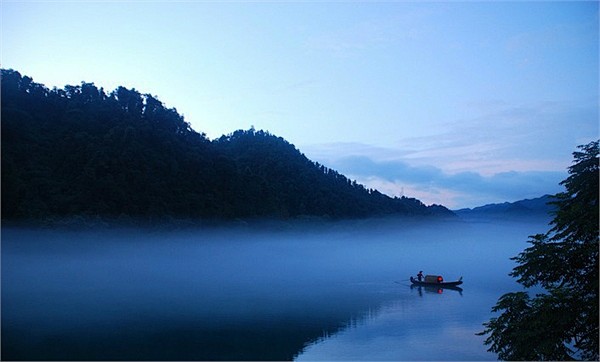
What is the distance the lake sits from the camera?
13570mm

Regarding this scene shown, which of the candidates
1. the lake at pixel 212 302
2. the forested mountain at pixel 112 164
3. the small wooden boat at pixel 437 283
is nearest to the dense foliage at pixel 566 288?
the lake at pixel 212 302

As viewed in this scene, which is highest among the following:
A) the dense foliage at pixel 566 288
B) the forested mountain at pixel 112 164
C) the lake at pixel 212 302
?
the forested mountain at pixel 112 164

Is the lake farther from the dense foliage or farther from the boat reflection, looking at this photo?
the dense foliage

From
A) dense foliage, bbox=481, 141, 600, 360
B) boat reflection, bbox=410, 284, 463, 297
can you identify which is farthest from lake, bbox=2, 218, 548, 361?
dense foliage, bbox=481, 141, 600, 360

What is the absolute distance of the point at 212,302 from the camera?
21344 millimetres

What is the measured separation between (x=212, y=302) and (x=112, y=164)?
22.0 m

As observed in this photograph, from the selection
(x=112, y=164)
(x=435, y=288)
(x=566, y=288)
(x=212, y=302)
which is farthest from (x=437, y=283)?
(x=112, y=164)

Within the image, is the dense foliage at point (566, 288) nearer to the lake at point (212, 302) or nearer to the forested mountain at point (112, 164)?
the lake at point (212, 302)

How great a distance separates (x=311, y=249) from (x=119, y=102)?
91.2 ft

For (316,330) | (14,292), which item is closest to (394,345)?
(316,330)

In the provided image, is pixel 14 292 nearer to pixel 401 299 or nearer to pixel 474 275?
pixel 401 299

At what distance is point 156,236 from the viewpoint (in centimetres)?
4253

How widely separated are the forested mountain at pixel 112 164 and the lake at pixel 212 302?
2151 millimetres

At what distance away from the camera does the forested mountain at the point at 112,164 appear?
1316 inches
